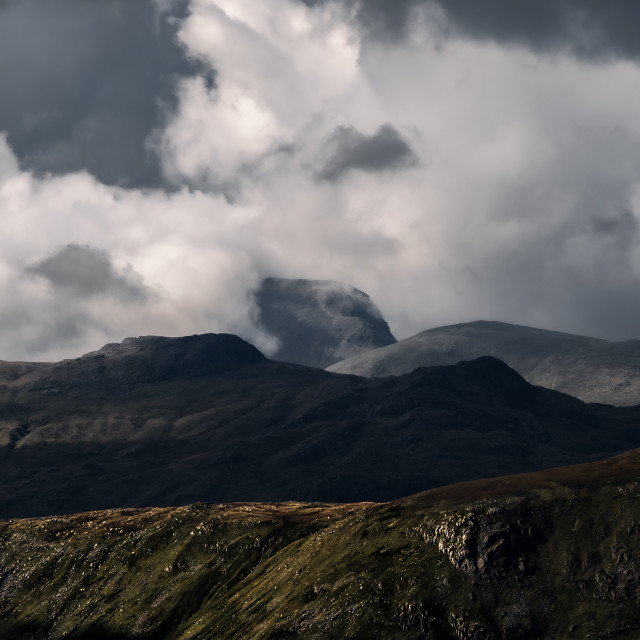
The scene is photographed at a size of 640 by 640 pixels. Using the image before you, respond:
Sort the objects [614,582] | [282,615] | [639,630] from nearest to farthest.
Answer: [639,630] < [614,582] < [282,615]

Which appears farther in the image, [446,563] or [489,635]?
[446,563]

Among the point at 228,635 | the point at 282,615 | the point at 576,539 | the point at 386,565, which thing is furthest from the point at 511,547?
the point at 228,635

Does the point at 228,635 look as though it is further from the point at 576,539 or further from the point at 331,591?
the point at 576,539

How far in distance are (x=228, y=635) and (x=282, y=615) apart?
13396 mm

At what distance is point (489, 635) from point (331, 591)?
34.2 m

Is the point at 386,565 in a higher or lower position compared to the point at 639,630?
higher

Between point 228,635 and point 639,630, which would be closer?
point 639,630

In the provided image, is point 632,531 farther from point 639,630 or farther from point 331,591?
point 331,591

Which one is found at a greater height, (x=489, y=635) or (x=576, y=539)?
(x=576, y=539)

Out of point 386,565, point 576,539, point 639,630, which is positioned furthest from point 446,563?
point 639,630

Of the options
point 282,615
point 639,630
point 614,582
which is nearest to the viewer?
point 639,630

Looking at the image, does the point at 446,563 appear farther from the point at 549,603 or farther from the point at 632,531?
Result: the point at 632,531

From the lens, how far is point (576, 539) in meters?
195

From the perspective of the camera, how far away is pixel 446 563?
194 meters
